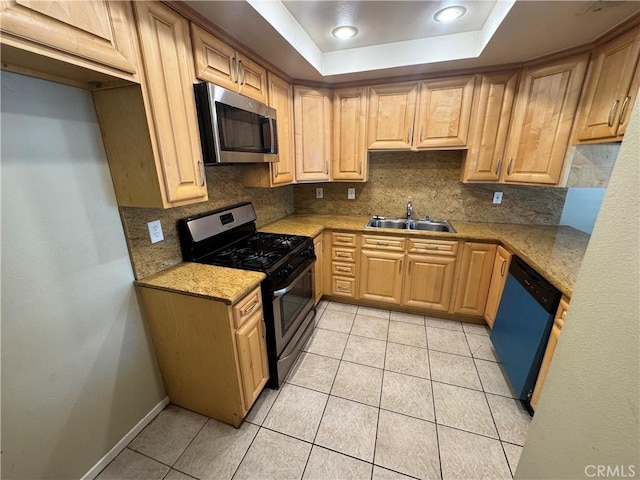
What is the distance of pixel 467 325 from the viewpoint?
8.21ft

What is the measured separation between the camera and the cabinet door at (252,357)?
4.65 ft

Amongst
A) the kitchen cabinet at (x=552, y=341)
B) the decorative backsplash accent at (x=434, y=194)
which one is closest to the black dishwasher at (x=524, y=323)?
the kitchen cabinet at (x=552, y=341)

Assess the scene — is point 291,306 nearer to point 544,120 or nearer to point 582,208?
point 544,120

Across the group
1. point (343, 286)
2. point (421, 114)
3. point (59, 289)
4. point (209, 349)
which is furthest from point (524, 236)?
point (59, 289)

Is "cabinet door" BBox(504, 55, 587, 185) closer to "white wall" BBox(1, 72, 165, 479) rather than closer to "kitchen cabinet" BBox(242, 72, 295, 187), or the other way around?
"kitchen cabinet" BBox(242, 72, 295, 187)

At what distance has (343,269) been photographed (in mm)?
2742

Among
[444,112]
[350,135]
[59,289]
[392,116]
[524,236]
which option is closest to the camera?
[59,289]

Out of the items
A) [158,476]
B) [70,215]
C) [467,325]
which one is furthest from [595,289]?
[467,325]

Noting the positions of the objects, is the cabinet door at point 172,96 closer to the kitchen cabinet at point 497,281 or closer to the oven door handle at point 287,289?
the oven door handle at point 287,289

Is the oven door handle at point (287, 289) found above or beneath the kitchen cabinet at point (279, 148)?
beneath

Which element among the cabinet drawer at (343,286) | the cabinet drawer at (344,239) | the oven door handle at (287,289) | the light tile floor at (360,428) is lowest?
the light tile floor at (360,428)

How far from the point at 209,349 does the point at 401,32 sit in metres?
2.53

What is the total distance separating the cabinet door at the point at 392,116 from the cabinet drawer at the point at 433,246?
0.90 metres

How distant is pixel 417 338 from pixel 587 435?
1.81 meters
